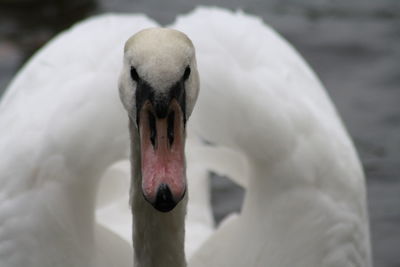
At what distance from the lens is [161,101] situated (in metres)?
3.15

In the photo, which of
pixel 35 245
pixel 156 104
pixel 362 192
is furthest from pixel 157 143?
pixel 362 192

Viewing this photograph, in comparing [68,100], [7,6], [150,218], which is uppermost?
[7,6]

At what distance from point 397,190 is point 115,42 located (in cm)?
267

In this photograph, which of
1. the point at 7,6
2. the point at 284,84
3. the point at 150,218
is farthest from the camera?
the point at 7,6

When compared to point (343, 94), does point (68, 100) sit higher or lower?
lower

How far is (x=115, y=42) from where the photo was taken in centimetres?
481

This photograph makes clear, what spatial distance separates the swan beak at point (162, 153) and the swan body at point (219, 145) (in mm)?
1164

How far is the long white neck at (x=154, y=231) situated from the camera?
3.73 m

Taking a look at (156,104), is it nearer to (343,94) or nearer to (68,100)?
(68,100)

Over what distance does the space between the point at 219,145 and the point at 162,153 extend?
1739 millimetres

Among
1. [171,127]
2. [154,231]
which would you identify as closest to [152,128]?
[171,127]

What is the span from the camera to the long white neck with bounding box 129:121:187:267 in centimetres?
373

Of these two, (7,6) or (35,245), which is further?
(7,6)

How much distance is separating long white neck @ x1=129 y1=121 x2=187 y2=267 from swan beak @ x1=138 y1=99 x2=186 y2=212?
41 centimetres
